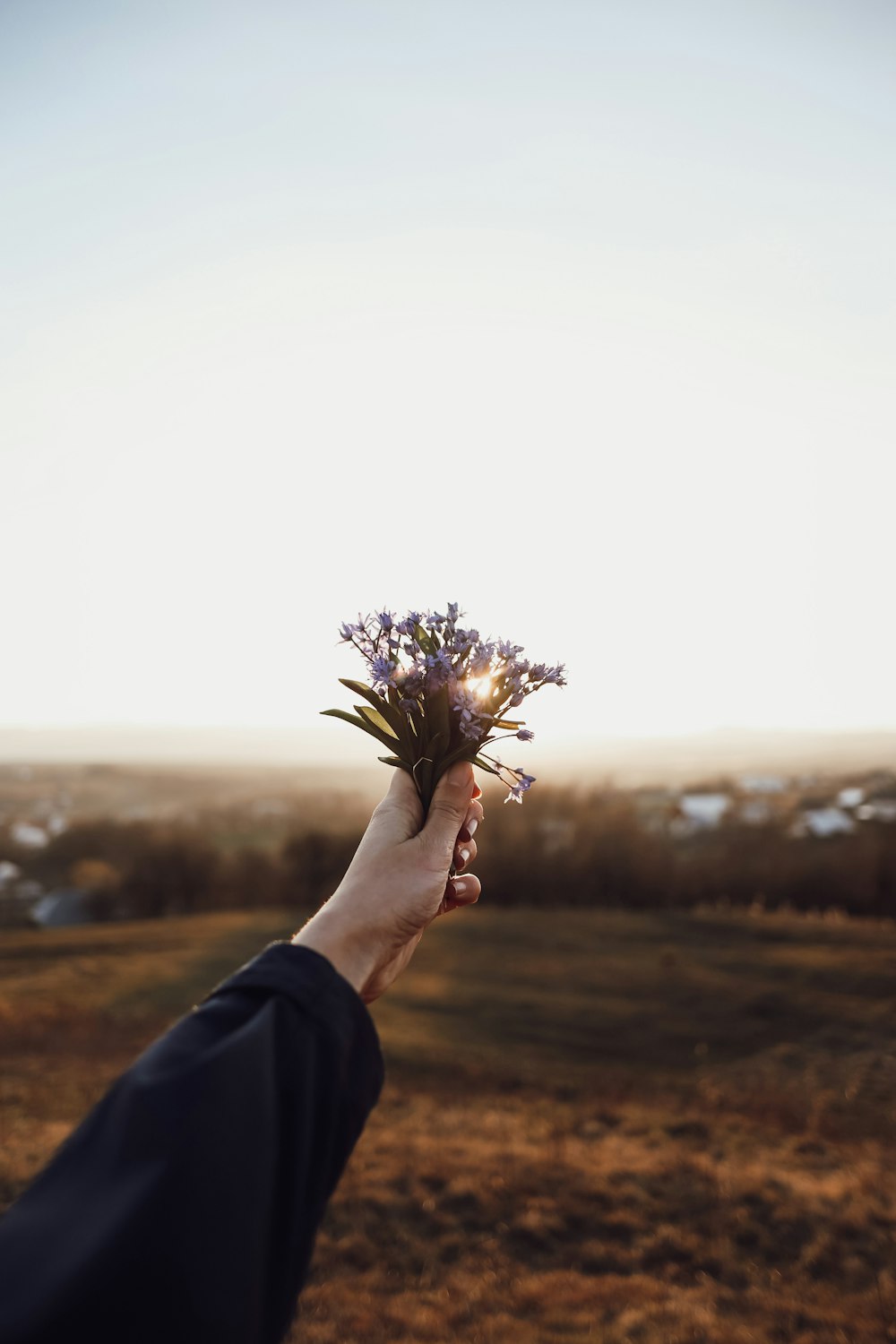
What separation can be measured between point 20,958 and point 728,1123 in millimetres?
19729

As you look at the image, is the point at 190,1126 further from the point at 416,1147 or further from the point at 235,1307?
the point at 416,1147

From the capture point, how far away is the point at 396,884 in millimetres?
2373

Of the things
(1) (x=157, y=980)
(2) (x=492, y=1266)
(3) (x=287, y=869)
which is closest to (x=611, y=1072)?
(2) (x=492, y=1266)

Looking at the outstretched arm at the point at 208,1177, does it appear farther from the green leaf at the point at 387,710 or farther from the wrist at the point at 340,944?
the green leaf at the point at 387,710

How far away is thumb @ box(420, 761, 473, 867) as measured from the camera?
2627mm

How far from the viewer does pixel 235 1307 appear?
1323 millimetres

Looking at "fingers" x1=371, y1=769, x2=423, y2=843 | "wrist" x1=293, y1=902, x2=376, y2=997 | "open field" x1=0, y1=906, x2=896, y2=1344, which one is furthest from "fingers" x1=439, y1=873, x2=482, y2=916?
"open field" x1=0, y1=906, x2=896, y2=1344

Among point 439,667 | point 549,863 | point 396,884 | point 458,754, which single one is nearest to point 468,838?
point 458,754

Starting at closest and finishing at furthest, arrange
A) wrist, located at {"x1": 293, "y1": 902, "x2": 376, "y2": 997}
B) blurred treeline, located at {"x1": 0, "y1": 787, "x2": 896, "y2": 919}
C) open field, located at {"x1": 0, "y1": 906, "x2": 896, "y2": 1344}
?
wrist, located at {"x1": 293, "y1": 902, "x2": 376, "y2": 997} < open field, located at {"x1": 0, "y1": 906, "x2": 896, "y2": 1344} < blurred treeline, located at {"x1": 0, "y1": 787, "x2": 896, "y2": 919}

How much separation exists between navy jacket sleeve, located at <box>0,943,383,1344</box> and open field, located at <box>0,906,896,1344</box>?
24.4 ft

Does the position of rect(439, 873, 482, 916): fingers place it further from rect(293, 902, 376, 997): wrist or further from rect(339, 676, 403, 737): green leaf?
rect(293, 902, 376, 997): wrist

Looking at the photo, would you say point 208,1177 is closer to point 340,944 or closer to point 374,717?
point 340,944

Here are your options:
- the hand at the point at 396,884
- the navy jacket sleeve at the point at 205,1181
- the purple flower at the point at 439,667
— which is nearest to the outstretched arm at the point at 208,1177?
the navy jacket sleeve at the point at 205,1181

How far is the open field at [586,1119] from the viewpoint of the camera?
8031 millimetres
